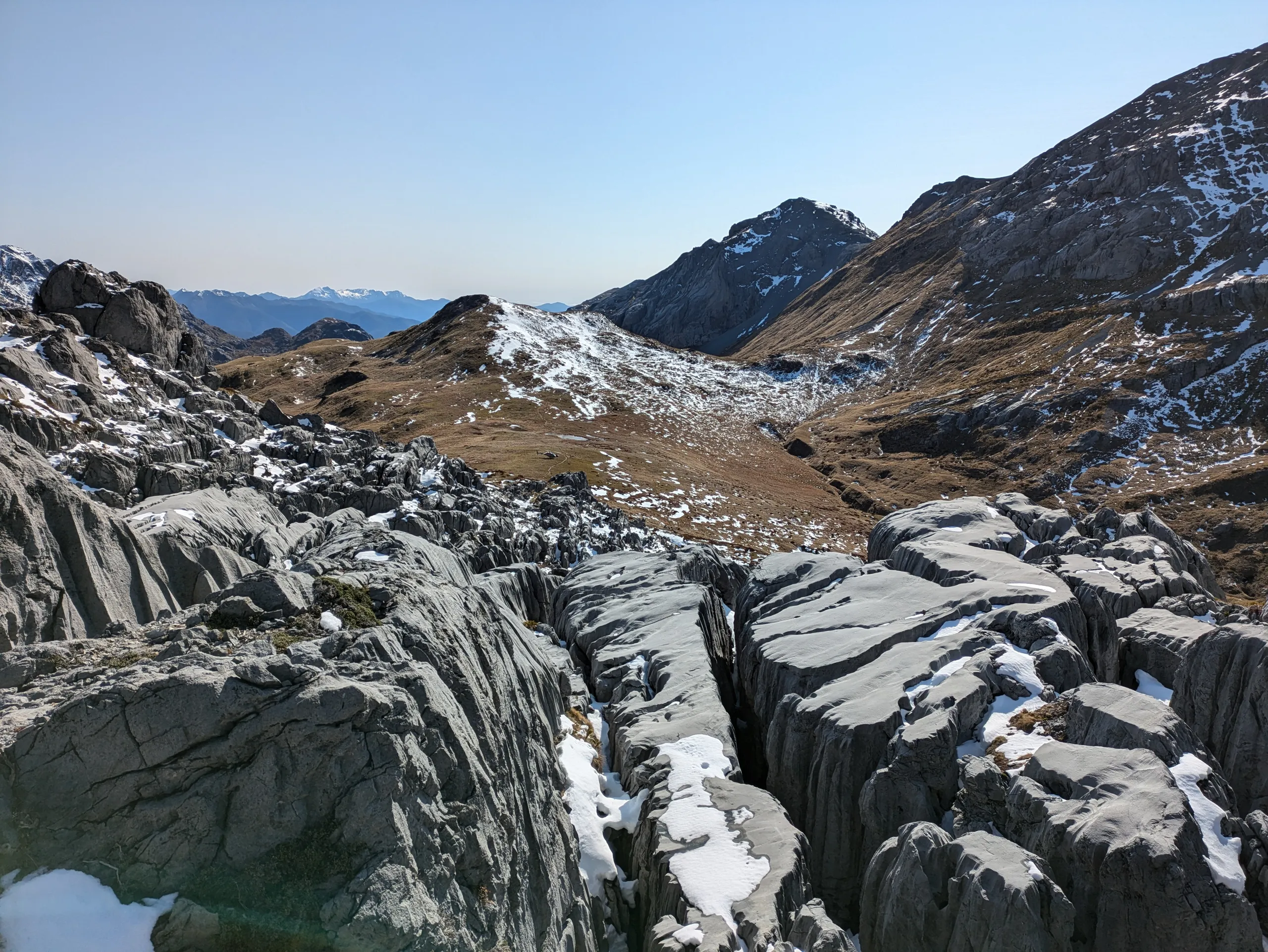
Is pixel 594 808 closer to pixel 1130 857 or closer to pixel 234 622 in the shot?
pixel 234 622

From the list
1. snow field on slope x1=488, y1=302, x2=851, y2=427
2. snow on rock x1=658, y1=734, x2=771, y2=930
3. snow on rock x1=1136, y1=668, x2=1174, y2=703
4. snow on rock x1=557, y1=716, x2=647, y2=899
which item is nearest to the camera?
snow on rock x1=658, y1=734, x2=771, y2=930

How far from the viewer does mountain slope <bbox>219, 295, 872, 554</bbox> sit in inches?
3533

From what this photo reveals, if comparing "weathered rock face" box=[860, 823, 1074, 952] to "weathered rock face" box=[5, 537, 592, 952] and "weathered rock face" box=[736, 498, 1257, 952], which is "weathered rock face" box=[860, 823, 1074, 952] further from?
"weathered rock face" box=[5, 537, 592, 952]

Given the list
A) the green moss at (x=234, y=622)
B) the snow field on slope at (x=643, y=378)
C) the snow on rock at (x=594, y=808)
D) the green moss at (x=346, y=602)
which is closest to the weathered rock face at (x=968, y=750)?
the snow on rock at (x=594, y=808)

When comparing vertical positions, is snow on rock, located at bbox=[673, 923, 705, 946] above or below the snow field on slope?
below

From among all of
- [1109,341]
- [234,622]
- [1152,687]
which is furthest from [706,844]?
[1109,341]

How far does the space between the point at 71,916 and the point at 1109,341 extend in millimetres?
146460

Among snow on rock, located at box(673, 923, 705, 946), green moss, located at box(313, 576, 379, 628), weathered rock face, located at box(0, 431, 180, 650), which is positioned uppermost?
weathered rock face, located at box(0, 431, 180, 650)

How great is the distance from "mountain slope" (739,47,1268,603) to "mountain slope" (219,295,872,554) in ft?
40.8

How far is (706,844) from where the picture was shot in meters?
22.4

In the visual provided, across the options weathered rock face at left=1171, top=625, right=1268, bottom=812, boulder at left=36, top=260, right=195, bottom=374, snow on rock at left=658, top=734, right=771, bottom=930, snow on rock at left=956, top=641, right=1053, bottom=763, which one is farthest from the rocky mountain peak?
weathered rock face at left=1171, top=625, right=1268, bottom=812

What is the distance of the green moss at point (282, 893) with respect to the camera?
11.7 meters

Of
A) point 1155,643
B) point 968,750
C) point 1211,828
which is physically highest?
point 968,750

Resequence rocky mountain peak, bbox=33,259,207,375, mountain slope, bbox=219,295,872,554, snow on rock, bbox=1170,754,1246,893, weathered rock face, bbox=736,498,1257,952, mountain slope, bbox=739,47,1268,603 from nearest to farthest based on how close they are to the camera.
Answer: weathered rock face, bbox=736,498,1257,952 < snow on rock, bbox=1170,754,1246,893 < rocky mountain peak, bbox=33,259,207,375 < mountain slope, bbox=219,295,872,554 < mountain slope, bbox=739,47,1268,603
